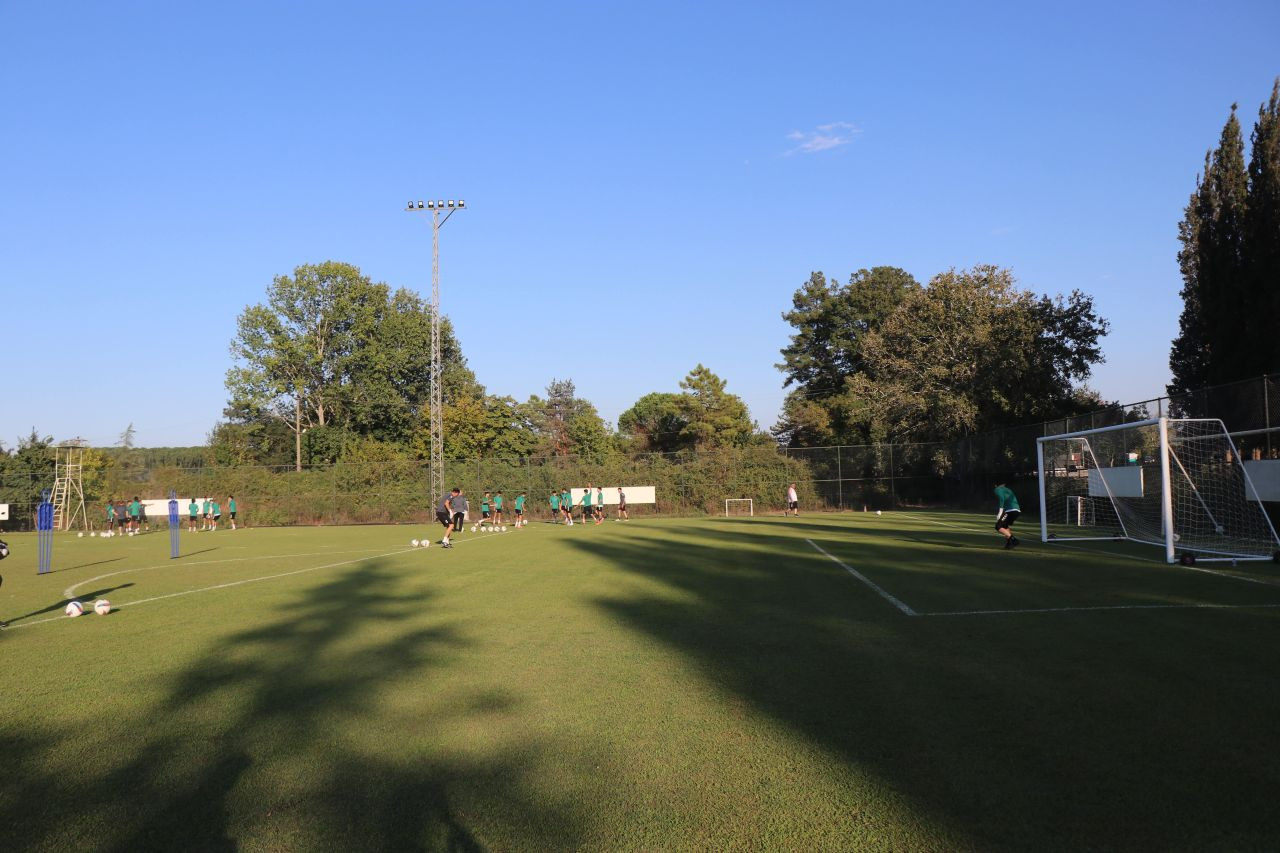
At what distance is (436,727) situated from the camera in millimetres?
6012

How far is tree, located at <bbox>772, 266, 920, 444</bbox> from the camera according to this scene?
60125 mm

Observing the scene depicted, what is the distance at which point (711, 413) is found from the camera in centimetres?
6425

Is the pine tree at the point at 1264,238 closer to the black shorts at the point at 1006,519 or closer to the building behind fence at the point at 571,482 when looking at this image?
the building behind fence at the point at 571,482

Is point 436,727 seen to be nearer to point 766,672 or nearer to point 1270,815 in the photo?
point 766,672

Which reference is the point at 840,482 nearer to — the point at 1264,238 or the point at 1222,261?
the point at 1222,261

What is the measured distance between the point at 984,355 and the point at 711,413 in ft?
90.9

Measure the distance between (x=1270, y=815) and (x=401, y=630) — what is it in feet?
27.6

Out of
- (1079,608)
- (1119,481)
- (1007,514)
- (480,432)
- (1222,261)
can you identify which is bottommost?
(1079,608)

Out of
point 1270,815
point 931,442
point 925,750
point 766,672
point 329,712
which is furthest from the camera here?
point 931,442

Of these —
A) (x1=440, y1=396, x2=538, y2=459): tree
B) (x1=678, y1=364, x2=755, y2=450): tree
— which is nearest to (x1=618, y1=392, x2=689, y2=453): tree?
(x1=678, y1=364, x2=755, y2=450): tree

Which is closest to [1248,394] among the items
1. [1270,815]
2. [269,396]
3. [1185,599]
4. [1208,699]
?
[1185,599]

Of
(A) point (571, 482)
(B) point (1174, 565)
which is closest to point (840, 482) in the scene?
(A) point (571, 482)

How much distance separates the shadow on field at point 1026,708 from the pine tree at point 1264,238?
2414cm

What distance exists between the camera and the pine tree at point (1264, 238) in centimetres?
2759
